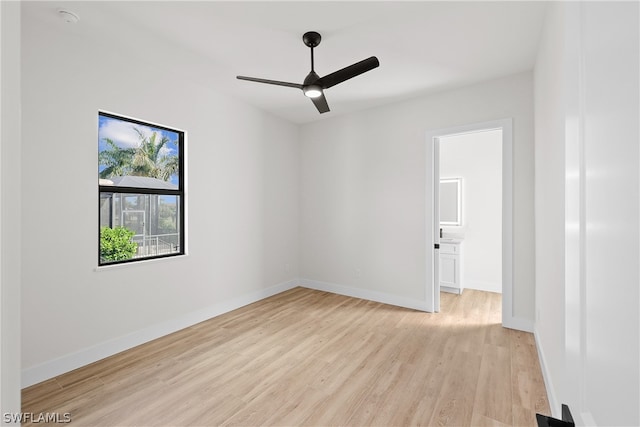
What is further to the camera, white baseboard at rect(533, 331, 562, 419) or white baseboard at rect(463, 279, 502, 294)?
white baseboard at rect(463, 279, 502, 294)

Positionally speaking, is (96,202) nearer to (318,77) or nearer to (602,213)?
(318,77)

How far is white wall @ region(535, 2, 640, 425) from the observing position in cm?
36

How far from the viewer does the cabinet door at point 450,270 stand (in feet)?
14.8

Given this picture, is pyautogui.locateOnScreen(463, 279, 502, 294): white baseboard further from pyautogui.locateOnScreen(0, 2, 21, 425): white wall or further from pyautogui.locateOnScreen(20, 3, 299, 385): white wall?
pyautogui.locateOnScreen(0, 2, 21, 425): white wall

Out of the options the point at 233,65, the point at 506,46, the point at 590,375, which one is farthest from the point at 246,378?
the point at 506,46

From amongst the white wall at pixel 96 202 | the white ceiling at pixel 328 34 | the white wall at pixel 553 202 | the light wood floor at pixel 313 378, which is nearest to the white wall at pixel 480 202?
the light wood floor at pixel 313 378

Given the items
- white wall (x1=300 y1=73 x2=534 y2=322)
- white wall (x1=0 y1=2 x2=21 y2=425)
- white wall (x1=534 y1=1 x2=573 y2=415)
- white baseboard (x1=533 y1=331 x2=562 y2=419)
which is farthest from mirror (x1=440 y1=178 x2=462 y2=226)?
white wall (x1=0 y1=2 x2=21 y2=425)

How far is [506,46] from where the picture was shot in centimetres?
261

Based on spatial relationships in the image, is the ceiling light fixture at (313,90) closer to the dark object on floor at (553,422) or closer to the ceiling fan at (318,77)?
the ceiling fan at (318,77)

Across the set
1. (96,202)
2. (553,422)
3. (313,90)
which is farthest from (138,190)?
(553,422)

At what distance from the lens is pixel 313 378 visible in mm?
2295

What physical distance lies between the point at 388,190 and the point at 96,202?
127 inches

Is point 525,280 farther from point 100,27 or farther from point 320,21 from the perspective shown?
point 100,27

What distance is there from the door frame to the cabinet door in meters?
0.96
